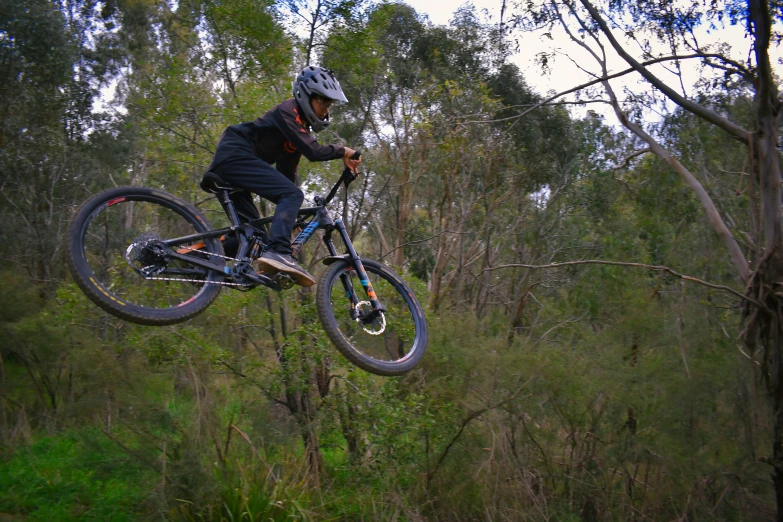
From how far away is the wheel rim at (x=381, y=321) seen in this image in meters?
5.88

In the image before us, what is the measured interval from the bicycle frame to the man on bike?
134 mm

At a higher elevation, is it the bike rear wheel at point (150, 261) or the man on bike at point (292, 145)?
the man on bike at point (292, 145)

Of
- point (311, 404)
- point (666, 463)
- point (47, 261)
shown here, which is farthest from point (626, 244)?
point (47, 261)

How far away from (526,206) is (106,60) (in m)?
13.7

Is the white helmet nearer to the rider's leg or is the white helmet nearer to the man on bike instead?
the man on bike

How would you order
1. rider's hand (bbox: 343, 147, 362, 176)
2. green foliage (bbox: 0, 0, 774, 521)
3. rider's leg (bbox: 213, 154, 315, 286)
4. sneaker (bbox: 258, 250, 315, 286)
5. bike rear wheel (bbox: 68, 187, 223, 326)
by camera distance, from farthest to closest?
green foliage (bbox: 0, 0, 774, 521)
rider's hand (bbox: 343, 147, 362, 176)
rider's leg (bbox: 213, 154, 315, 286)
sneaker (bbox: 258, 250, 315, 286)
bike rear wheel (bbox: 68, 187, 223, 326)

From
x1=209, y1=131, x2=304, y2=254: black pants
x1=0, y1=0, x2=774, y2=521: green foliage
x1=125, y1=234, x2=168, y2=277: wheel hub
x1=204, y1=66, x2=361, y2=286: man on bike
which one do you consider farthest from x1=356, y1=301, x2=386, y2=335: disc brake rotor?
x1=0, y1=0, x2=774, y2=521: green foliage

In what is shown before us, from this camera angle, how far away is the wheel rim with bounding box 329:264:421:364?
5879 millimetres

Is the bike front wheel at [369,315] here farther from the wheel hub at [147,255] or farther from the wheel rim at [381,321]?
the wheel hub at [147,255]

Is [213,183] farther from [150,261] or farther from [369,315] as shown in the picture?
[369,315]

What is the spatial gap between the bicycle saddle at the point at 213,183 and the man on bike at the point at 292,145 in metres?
0.04

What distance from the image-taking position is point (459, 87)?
16.5 meters

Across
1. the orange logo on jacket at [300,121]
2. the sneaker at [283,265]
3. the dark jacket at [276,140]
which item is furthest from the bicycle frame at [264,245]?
the orange logo on jacket at [300,121]

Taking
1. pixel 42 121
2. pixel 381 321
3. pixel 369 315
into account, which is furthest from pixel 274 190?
pixel 42 121
